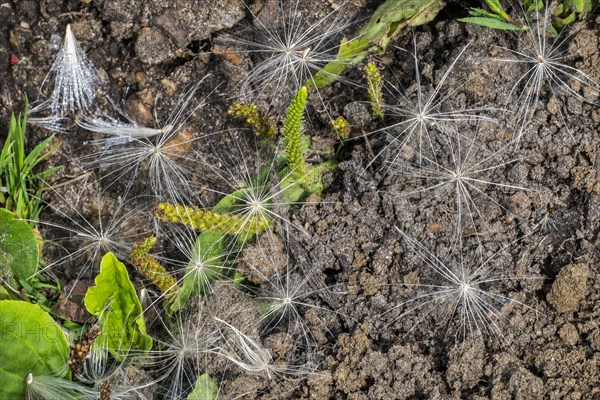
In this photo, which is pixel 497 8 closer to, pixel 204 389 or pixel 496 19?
pixel 496 19

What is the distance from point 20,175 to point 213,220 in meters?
1.15

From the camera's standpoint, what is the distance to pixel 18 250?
4133 mm

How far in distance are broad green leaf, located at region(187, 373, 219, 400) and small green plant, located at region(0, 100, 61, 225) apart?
1.29 m

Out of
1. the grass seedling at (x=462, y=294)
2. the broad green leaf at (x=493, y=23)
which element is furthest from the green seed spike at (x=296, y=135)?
the broad green leaf at (x=493, y=23)

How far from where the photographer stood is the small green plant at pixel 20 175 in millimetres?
4277

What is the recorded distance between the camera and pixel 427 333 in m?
3.58

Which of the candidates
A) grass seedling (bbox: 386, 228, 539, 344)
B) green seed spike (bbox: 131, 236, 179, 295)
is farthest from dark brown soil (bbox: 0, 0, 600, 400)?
green seed spike (bbox: 131, 236, 179, 295)

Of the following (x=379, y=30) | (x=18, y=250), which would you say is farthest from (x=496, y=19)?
(x=18, y=250)

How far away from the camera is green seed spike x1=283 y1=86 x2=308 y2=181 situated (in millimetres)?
3576

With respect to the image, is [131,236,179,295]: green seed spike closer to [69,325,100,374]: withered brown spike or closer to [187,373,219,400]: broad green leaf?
[69,325,100,374]: withered brown spike

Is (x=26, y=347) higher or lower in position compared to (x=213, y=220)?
lower

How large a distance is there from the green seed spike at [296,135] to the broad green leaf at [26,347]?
52.1 inches

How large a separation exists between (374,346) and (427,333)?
9.2 inches

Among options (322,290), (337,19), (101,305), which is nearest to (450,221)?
(322,290)
